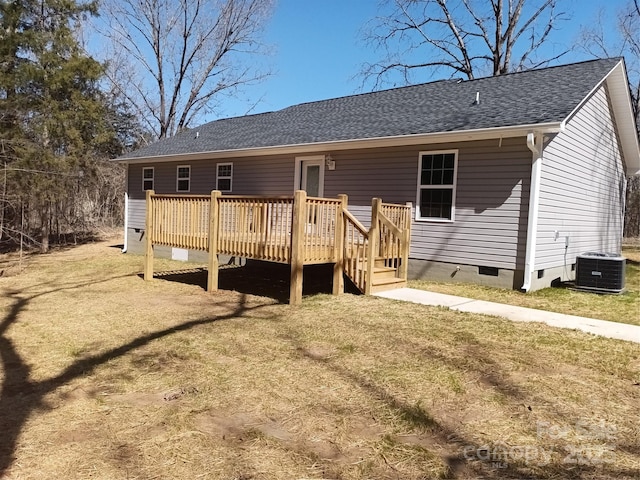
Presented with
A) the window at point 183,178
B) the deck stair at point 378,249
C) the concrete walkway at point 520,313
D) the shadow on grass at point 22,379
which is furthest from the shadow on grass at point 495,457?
the window at point 183,178

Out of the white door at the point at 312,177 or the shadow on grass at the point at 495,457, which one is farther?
the white door at the point at 312,177

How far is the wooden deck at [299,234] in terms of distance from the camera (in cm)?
709

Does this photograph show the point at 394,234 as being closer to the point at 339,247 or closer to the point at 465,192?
the point at 339,247

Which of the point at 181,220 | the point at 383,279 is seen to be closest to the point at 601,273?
the point at 383,279

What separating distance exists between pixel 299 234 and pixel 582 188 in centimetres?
688

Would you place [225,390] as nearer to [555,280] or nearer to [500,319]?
[500,319]

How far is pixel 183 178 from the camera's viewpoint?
14.1 meters

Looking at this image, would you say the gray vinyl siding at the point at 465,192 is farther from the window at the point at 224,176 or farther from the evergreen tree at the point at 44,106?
the evergreen tree at the point at 44,106

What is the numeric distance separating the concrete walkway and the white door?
388cm

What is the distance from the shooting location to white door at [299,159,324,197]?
10.8 m

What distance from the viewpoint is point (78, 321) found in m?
6.00

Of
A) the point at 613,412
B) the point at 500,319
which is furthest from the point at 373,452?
the point at 500,319

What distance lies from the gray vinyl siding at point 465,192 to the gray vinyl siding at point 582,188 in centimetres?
47

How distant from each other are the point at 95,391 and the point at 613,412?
3.88 metres
